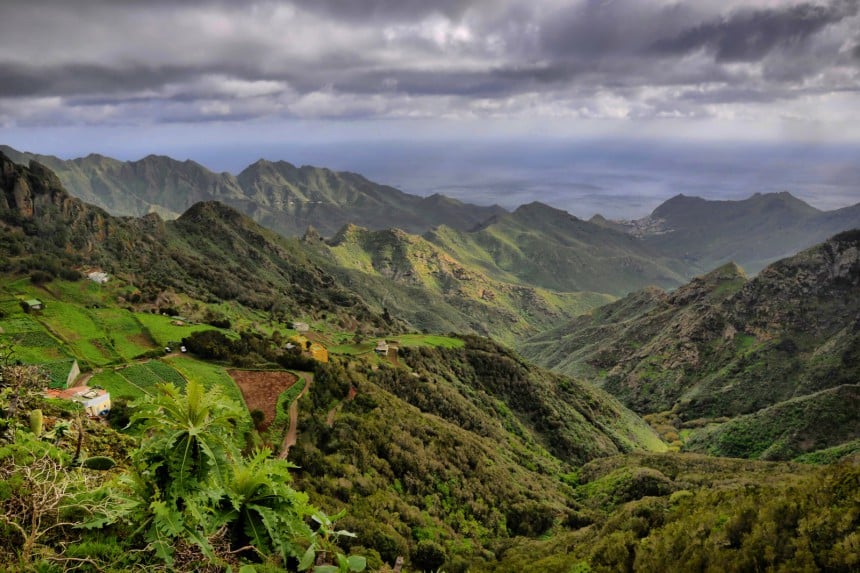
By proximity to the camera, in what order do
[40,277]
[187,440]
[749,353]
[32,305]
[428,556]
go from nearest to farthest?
1. [187,440]
2. [428,556]
3. [32,305]
4. [40,277]
5. [749,353]

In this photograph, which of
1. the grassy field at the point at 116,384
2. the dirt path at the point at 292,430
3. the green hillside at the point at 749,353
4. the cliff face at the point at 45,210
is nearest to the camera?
the dirt path at the point at 292,430

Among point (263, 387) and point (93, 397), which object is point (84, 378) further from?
point (263, 387)

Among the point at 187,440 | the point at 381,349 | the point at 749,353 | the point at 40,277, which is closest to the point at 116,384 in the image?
the point at 187,440

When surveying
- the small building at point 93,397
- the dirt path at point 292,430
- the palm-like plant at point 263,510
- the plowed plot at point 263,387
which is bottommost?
the dirt path at point 292,430

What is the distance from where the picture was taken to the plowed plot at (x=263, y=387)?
32.8 metres

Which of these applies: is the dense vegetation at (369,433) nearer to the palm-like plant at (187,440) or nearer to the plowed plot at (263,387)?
the palm-like plant at (187,440)

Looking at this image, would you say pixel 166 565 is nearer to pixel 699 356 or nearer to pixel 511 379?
pixel 511 379

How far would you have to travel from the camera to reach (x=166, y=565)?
19.6ft

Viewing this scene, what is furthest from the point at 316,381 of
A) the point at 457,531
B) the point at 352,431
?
the point at 457,531

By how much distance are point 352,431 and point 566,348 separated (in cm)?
16627

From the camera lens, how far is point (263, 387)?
35.9m

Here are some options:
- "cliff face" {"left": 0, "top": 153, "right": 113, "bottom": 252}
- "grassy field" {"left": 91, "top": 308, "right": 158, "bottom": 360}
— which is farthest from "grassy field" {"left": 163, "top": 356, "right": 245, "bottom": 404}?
"cliff face" {"left": 0, "top": 153, "right": 113, "bottom": 252}

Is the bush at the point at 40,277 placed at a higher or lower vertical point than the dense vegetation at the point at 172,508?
lower

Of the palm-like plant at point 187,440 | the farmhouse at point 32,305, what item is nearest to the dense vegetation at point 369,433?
the palm-like plant at point 187,440
